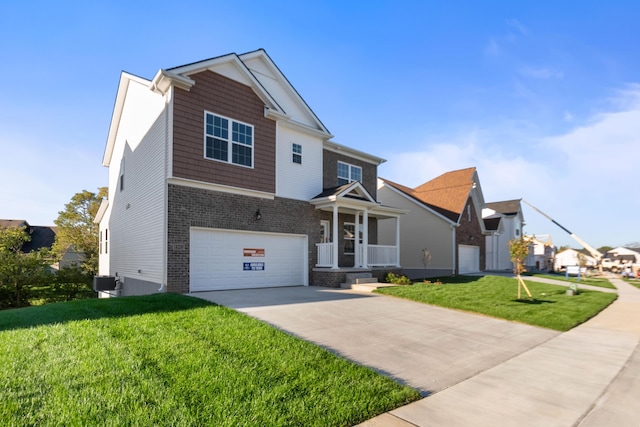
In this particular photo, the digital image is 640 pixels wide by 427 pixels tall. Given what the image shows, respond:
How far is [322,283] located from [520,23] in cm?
1113

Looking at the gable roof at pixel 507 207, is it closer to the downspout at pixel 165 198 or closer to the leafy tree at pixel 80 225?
the downspout at pixel 165 198

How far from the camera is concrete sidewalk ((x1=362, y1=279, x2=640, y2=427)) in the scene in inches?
140

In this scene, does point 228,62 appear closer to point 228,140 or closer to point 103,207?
point 228,140

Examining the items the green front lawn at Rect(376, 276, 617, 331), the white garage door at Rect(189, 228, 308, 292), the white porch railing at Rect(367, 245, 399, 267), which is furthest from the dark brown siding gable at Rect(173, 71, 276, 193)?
the green front lawn at Rect(376, 276, 617, 331)

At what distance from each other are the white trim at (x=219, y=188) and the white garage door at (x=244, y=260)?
143 cm

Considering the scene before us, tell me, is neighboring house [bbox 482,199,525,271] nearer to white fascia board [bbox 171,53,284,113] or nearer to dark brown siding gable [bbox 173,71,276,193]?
dark brown siding gable [bbox 173,71,276,193]

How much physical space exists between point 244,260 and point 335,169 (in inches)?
260

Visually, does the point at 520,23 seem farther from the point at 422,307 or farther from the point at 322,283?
the point at 322,283

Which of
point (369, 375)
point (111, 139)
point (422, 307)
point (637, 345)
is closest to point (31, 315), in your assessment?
point (369, 375)

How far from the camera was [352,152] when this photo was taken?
17.6 meters

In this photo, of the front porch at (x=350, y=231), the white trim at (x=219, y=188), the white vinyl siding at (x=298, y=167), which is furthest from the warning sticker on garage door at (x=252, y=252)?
the front porch at (x=350, y=231)

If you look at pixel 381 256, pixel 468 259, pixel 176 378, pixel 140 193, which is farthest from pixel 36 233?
pixel 176 378

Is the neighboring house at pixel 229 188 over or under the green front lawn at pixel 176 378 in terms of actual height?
over

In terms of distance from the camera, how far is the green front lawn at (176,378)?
316 cm
